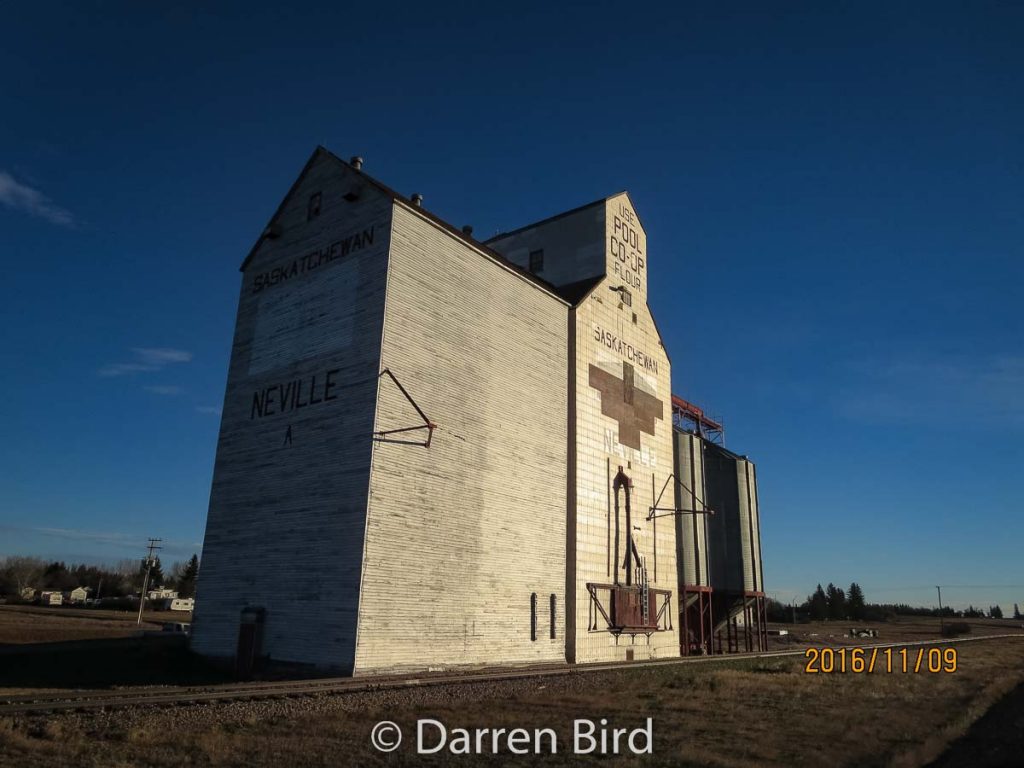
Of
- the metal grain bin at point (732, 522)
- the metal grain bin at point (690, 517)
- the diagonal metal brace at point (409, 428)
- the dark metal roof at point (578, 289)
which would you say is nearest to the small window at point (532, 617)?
the diagonal metal brace at point (409, 428)

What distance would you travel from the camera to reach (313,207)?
29.0 metres

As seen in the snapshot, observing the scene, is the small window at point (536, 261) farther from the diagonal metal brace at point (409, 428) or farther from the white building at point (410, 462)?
the diagonal metal brace at point (409, 428)

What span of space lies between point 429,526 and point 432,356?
5.94 meters

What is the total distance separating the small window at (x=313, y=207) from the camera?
94.5 feet

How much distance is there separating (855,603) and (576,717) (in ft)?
553

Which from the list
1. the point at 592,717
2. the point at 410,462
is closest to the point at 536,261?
the point at 410,462

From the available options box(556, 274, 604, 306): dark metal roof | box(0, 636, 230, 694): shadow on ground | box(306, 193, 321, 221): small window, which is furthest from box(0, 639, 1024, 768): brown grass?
box(306, 193, 321, 221): small window

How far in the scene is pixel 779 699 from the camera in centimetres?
1820

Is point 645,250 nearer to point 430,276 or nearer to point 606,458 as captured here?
point 606,458

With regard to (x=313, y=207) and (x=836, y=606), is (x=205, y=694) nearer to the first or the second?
(x=313, y=207)

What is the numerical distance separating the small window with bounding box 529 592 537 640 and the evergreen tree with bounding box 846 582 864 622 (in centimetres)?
13964

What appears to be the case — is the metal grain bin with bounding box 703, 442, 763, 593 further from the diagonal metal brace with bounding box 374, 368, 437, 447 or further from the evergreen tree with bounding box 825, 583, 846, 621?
the evergreen tree with bounding box 825, 583, 846, 621

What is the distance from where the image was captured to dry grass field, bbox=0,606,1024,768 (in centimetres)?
1061

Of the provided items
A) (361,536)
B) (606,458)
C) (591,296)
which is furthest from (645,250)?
(361,536)
